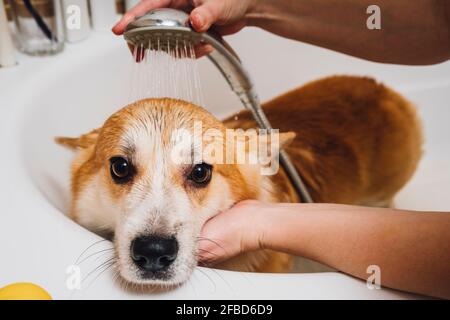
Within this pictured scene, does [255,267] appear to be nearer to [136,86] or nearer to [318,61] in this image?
[136,86]

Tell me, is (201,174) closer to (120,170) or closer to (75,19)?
(120,170)

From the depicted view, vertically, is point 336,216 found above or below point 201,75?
below

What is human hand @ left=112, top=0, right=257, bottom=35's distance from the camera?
920 mm

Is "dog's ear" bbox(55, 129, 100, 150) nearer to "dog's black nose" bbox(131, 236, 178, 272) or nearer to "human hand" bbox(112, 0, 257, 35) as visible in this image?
"human hand" bbox(112, 0, 257, 35)

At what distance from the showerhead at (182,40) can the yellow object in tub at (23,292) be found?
1.60ft

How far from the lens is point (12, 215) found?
85 centimetres

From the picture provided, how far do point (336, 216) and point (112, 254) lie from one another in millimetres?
391

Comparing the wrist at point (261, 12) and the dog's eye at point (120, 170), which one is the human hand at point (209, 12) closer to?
the wrist at point (261, 12)

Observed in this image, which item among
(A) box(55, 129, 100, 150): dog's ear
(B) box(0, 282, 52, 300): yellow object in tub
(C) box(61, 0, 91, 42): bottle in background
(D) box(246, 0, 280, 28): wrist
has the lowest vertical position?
(B) box(0, 282, 52, 300): yellow object in tub

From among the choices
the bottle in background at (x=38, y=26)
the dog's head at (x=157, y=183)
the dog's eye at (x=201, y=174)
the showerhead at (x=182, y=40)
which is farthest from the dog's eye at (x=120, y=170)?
the bottle in background at (x=38, y=26)

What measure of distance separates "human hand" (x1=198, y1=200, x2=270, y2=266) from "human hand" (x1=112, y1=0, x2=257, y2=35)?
38 centimetres

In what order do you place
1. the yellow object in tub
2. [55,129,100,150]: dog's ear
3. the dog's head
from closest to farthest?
the yellow object in tub
the dog's head
[55,129,100,150]: dog's ear


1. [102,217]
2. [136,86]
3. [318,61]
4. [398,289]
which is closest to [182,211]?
[102,217]

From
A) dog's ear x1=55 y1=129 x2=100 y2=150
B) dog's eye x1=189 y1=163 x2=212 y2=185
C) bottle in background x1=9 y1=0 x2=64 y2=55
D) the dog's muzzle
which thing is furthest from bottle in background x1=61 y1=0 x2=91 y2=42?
the dog's muzzle
